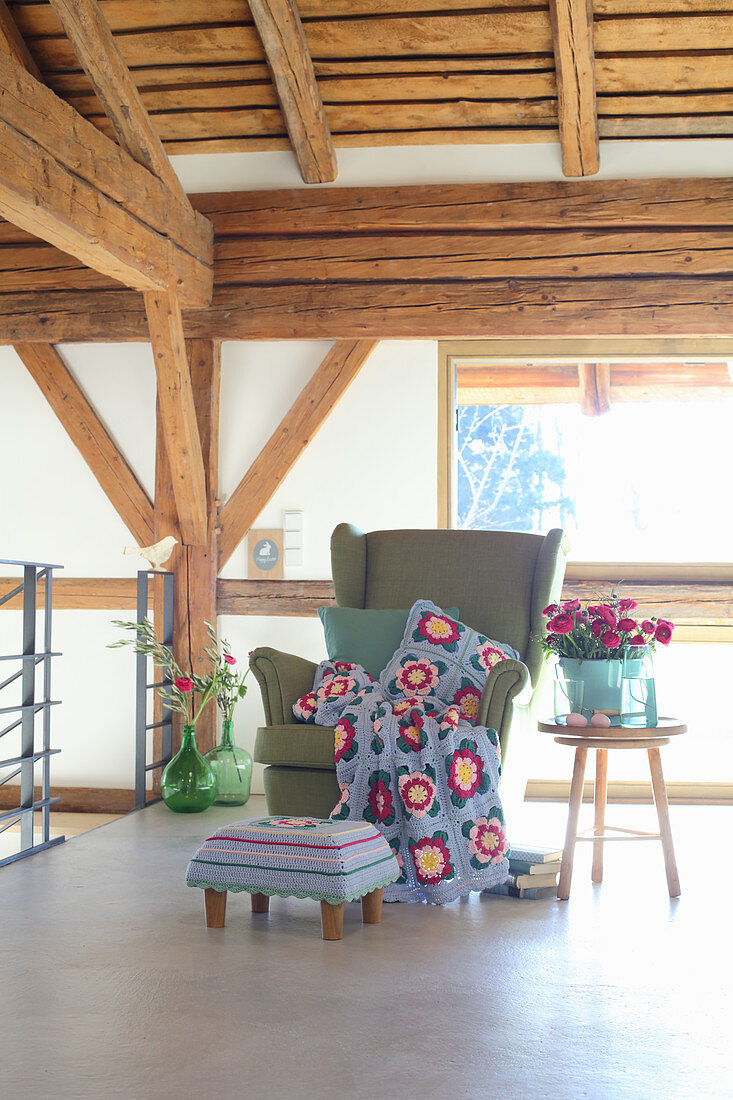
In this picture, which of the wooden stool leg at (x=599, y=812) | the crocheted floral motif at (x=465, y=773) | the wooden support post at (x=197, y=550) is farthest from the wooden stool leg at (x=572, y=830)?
the wooden support post at (x=197, y=550)

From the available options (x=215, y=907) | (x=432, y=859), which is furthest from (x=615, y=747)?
(x=215, y=907)

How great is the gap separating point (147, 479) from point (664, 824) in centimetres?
302

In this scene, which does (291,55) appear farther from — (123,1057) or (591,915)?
(123,1057)

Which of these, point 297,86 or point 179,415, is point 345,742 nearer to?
point 179,415

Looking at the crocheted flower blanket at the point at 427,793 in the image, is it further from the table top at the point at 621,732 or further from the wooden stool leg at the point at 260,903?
the wooden stool leg at the point at 260,903

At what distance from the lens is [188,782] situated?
4578mm

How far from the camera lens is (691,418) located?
5156 millimetres

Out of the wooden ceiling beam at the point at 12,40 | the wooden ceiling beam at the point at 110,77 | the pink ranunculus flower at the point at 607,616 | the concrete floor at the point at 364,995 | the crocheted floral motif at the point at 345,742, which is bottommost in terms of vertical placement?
the concrete floor at the point at 364,995

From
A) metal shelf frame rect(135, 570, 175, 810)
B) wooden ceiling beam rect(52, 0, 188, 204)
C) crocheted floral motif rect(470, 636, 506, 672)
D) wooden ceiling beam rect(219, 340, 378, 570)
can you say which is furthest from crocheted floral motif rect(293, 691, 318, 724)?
wooden ceiling beam rect(52, 0, 188, 204)

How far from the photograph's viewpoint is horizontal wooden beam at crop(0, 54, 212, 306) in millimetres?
3260

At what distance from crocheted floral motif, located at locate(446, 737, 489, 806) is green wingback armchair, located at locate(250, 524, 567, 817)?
0.40ft

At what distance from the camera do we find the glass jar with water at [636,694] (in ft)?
10.8

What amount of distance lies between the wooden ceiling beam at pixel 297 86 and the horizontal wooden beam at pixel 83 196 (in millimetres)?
611

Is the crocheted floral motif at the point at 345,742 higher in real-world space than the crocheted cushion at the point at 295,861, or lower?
higher
